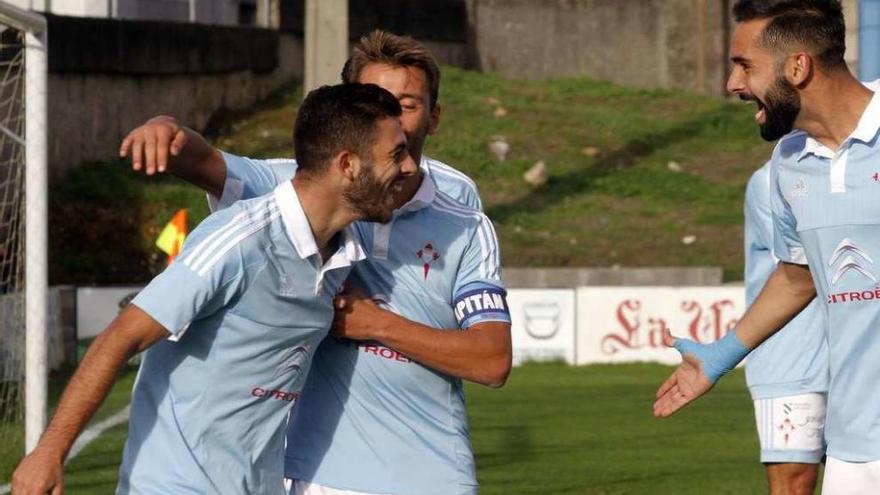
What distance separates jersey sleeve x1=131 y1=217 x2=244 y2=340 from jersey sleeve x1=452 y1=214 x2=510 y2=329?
2.27 feet

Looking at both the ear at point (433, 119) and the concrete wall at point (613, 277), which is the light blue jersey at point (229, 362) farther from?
the concrete wall at point (613, 277)

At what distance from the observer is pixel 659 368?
1805 centimetres

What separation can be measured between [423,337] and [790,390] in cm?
289

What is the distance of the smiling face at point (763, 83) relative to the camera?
16.0 ft

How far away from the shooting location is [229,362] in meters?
4.29

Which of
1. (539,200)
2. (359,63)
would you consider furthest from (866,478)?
(539,200)

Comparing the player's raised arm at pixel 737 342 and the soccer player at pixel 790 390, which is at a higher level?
the player's raised arm at pixel 737 342

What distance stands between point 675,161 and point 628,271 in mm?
8176

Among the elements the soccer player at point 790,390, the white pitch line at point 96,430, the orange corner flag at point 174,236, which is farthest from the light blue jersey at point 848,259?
the orange corner flag at point 174,236

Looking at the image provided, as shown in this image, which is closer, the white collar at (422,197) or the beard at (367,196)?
the beard at (367,196)

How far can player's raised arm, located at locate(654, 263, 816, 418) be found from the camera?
17.5 ft

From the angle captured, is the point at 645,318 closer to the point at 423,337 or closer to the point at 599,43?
the point at 423,337

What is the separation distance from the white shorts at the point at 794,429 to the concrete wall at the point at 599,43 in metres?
26.3

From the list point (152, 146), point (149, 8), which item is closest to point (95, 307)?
point (149, 8)
